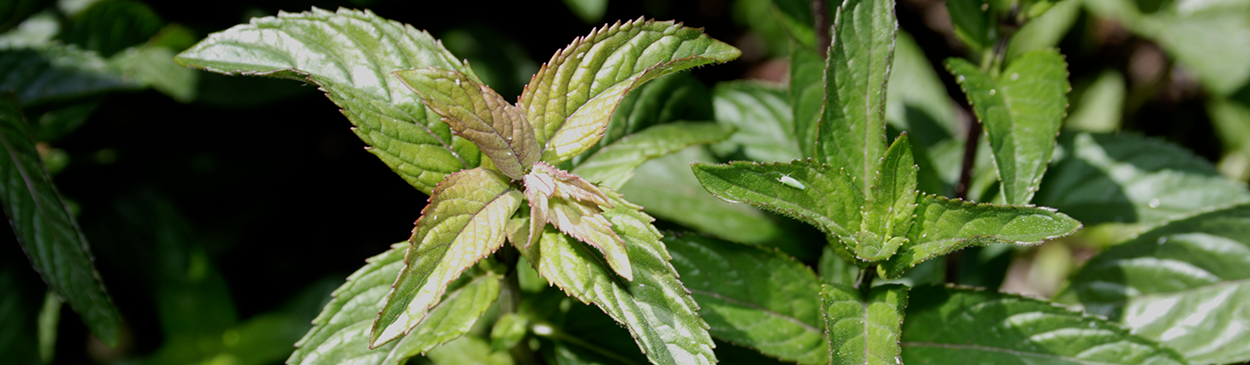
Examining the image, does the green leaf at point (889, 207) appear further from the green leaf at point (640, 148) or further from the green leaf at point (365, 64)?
the green leaf at point (365, 64)

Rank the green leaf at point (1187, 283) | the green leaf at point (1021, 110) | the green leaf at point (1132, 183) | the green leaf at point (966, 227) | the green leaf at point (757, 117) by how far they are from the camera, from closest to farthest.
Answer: the green leaf at point (966, 227) → the green leaf at point (1021, 110) → the green leaf at point (1187, 283) → the green leaf at point (1132, 183) → the green leaf at point (757, 117)

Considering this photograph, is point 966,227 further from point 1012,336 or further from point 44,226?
point 44,226

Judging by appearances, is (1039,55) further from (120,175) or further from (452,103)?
(120,175)

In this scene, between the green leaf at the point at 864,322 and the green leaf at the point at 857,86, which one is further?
the green leaf at the point at 857,86

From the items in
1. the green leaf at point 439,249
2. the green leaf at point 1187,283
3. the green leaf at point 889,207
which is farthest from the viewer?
the green leaf at point 1187,283

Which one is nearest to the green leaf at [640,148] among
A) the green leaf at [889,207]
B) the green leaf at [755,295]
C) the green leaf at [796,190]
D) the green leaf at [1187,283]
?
the green leaf at [755,295]

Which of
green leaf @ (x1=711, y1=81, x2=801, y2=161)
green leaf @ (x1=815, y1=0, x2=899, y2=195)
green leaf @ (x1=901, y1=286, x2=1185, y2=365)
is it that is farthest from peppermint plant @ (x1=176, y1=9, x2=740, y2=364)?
green leaf @ (x1=711, y1=81, x2=801, y2=161)

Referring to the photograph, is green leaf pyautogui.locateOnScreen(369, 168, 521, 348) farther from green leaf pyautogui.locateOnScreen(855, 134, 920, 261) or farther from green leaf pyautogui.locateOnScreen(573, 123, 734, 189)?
green leaf pyautogui.locateOnScreen(855, 134, 920, 261)
